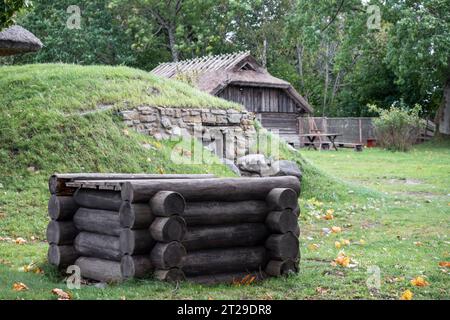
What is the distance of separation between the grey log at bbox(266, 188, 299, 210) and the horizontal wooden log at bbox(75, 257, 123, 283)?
1743 millimetres

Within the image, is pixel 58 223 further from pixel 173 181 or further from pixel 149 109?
pixel 149 109

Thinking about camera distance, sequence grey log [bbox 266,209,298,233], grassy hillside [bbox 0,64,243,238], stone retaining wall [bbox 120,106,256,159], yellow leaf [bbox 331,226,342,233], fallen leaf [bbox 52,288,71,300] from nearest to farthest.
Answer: fallen leaf [bbox 52,288,71,300]
grey log [bbox 266,209,298,233]
yellow leaf [bbox 331,226,342,233]
grassy hillside [bbox 0,64,243,238]
stone retaining wall [bbox 120,106,256,159]

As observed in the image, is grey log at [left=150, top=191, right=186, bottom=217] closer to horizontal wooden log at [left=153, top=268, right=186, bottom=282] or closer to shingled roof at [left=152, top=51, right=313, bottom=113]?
horizontal wooden log at [left=153, top=268, right=186, bottom=282]

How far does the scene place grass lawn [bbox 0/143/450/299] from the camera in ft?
21.2

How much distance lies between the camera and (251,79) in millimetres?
35469

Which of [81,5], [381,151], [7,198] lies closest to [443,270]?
[7,198]

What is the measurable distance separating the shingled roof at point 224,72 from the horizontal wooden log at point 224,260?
84.0ft

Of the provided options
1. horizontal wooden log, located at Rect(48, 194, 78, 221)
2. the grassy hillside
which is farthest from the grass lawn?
the grassy hillside

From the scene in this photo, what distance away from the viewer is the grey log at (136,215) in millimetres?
6426

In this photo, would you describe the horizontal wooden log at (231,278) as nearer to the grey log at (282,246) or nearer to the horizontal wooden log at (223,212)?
the grey log at (282,246)

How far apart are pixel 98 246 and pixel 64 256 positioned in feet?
2.24

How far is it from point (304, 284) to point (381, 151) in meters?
26.3

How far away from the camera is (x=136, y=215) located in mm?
6422

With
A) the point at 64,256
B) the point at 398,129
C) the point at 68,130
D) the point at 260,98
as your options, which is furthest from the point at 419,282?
the point at 260,98
